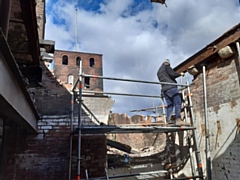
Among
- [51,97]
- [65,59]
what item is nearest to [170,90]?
[51,97]

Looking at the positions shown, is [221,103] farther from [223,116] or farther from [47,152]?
[47,152]

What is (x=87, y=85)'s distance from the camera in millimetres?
26812

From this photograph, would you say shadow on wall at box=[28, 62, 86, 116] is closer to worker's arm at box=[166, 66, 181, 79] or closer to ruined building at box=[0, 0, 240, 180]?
ruined building at box=[0, 0, 240, 180]

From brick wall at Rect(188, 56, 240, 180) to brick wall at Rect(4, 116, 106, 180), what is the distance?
225 centimetres

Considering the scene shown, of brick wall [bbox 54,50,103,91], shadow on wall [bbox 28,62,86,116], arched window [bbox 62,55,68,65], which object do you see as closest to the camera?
shadow on wall [bbox 28,62,86,116]

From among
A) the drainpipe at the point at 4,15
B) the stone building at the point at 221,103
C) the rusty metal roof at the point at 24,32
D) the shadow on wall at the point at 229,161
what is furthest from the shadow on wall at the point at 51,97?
the drainpipe at the point at 4,15

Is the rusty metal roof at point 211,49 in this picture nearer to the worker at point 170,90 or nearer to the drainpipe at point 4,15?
the worker at point 170,90

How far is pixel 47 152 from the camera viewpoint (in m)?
4.29

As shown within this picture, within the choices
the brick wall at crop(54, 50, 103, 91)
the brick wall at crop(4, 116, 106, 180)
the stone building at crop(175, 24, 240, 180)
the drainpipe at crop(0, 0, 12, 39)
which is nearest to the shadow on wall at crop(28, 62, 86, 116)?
the brick wall at crop(4, 116, 106, 180)

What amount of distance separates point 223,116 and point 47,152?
352 centimetres

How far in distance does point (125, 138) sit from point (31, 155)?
9386 millimetres

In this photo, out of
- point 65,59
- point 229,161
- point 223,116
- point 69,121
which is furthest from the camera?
point 65,59

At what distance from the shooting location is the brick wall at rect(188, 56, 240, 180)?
11.9 feet

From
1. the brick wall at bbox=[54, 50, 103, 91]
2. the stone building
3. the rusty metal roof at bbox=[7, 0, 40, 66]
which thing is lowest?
the stone building
